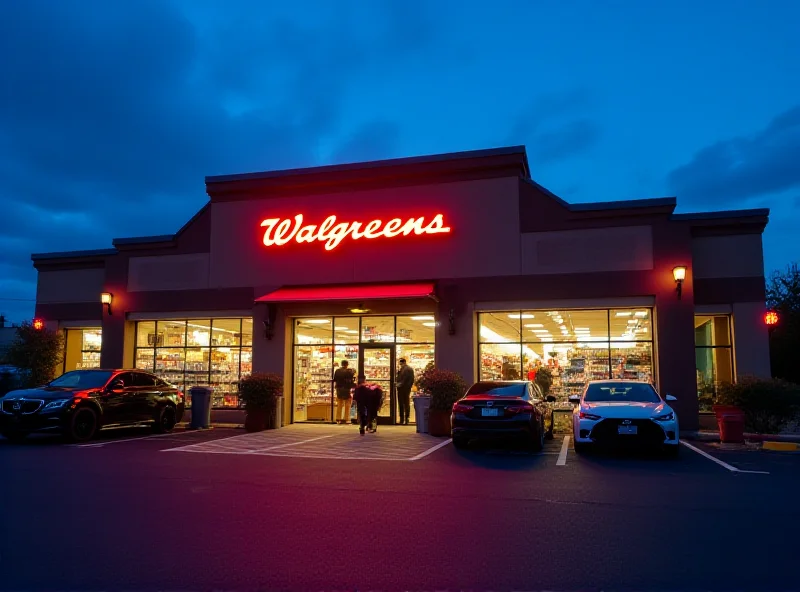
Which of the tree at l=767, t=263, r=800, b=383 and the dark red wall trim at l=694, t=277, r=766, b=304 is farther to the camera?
the tree at l=767, t=263, r=800, b=383

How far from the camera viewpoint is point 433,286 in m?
19.0

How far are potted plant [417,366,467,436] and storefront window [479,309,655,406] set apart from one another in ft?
7.82

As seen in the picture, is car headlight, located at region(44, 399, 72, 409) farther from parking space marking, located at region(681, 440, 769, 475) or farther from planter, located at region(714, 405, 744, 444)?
planter, located at region(714, 405, 744, 444)

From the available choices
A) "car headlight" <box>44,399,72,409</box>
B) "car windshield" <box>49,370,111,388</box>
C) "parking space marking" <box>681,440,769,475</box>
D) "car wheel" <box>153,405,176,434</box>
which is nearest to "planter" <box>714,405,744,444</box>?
"parking space marking" <box>681,440,769,475</box>

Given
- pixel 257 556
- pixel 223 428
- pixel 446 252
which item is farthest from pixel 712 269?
pixel 257 556

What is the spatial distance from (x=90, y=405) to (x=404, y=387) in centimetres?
818

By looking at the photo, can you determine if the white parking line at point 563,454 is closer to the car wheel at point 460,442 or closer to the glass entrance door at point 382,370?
the car wheel at point 460,442

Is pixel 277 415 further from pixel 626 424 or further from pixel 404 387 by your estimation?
pixel 626 424

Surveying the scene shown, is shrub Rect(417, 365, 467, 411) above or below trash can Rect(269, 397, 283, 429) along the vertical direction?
above

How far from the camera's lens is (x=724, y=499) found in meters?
8.42

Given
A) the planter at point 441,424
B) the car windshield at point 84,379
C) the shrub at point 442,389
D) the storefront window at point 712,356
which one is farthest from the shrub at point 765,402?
the car windshield at point 84,379

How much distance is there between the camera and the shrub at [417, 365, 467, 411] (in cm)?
1678

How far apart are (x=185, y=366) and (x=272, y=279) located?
4.30 meters

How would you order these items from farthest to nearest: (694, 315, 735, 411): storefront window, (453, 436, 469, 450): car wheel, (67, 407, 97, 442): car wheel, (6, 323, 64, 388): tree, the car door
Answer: (6, 323, 64, 388): tree
(694, 315, 735, 411): storefront window
the car door
(67, 407, 97, 442): car wheel
(453, 436, 469, 450): car wheel
